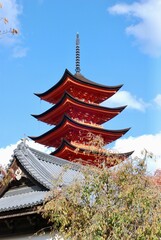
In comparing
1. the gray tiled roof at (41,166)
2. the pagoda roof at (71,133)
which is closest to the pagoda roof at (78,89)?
the pagoda roof at (71,133)

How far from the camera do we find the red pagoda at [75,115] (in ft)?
88.2

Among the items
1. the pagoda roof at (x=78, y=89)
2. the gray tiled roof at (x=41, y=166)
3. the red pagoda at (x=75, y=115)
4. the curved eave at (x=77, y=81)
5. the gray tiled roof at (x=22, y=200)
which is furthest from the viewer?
the pagoda roof at (x=78, y=89)

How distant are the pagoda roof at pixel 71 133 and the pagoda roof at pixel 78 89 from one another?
3003mm

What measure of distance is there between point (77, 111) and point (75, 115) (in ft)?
1.00

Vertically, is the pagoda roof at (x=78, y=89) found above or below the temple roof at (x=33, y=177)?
above

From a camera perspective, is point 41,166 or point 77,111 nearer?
point 41,166

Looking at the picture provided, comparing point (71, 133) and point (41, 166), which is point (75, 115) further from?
point (41, 166)

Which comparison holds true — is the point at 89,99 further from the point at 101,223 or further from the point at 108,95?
the point at 101,223

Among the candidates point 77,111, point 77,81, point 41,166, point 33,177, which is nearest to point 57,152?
point 77,111

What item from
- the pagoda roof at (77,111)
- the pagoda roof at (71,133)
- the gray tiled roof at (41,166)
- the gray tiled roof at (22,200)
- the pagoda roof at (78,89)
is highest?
the pagoda roof at (78,89)

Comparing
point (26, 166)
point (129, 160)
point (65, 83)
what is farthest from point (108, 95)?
point (129, 160)

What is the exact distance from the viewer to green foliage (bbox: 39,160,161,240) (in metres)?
7.41

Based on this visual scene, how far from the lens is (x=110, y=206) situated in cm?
772

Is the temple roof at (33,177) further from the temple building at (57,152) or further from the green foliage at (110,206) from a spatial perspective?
the green foliage at (110,206)
